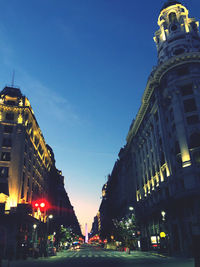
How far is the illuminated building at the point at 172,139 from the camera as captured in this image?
41562mm

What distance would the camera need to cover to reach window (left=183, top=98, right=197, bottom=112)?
46.7 m

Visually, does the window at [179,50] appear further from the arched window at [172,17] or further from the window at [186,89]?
the window at [186,89]

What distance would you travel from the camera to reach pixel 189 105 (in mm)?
47188

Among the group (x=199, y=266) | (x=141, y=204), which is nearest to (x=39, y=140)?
(x=141, y=204)

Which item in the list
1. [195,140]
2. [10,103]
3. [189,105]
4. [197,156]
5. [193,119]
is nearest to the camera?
[197,156]

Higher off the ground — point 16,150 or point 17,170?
point 16,150

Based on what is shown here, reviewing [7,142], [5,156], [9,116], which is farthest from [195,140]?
[9,116]

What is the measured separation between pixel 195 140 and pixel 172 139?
4753mm

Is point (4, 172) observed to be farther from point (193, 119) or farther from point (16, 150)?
point (193, 119)

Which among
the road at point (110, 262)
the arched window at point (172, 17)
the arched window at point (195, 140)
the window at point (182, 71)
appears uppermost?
the arched window at point (172, 17)

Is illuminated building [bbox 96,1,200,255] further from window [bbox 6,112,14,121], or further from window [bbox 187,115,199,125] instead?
window [bbox 6,112,14,121]

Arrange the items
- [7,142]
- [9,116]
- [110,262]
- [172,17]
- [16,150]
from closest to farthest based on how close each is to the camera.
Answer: [110,262], [16,150], [7,142], [9,116], [172,17]

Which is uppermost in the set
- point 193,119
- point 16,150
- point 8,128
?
point 8,128

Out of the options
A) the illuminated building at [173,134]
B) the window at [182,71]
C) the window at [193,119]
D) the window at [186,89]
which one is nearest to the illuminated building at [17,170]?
the illuminated building at [173,134]
